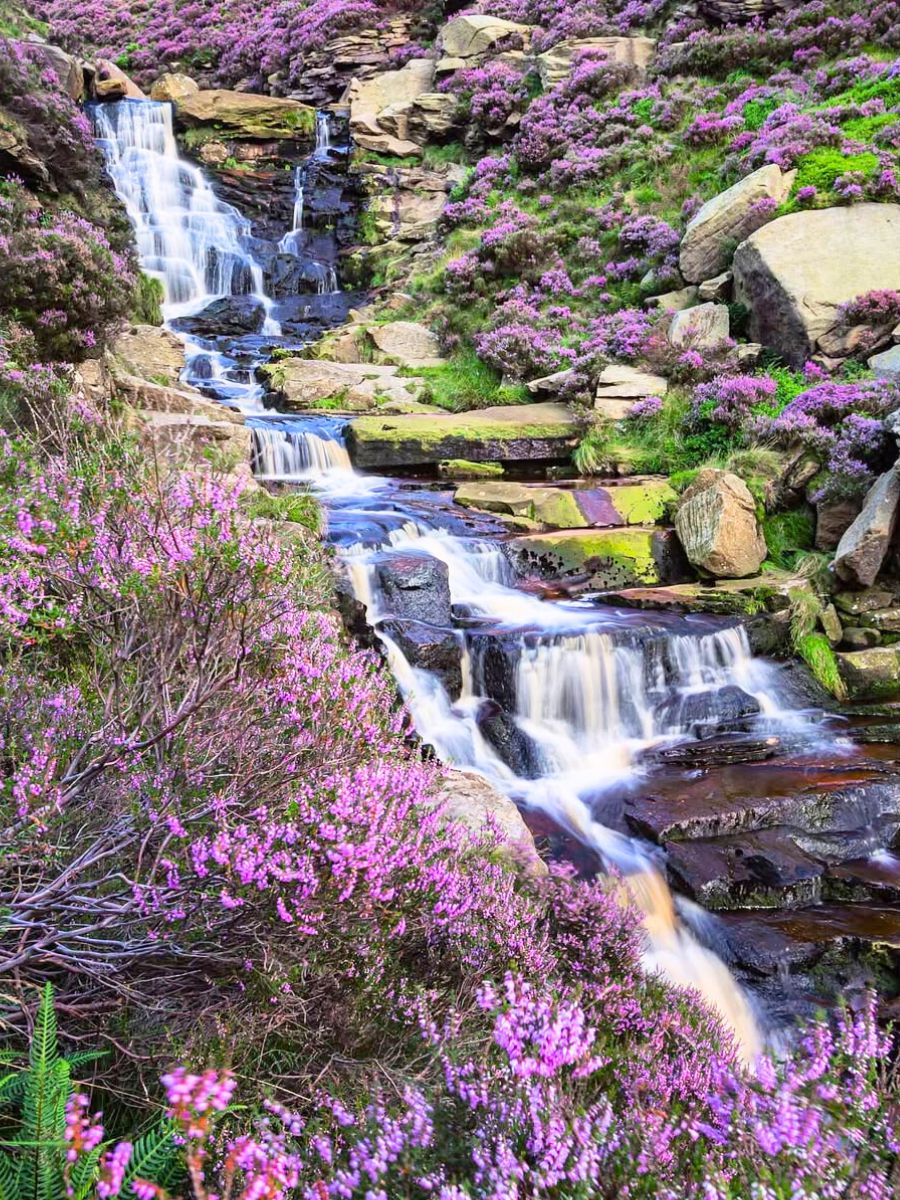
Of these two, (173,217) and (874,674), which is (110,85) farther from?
(874,674)

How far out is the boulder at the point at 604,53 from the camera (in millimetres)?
18875

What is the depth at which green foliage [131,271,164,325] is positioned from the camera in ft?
48.3

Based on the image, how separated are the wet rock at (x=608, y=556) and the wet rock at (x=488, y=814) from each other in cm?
405

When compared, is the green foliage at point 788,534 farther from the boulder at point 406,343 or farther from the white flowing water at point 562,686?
the boulder at point 406,343

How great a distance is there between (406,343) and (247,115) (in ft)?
39.1

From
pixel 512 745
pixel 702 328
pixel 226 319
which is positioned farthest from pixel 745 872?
pixel 226 319

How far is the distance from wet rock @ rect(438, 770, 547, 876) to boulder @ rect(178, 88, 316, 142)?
76.3ft

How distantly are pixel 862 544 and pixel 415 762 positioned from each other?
617cm

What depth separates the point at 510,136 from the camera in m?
19.8

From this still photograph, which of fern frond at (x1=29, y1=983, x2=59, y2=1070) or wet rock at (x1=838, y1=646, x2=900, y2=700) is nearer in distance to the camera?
fern frond at (x1=29, y1=983, x2=59, y2=1070)

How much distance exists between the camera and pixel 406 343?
628 inches

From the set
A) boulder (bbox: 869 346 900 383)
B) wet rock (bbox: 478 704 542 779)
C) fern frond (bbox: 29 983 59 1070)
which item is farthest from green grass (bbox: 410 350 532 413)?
fern frond (bbox: 29 983 59 1070)

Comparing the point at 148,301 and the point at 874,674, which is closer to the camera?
the point at 874,674

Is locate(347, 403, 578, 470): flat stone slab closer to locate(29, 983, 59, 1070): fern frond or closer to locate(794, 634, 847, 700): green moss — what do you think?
locate(794, 634, 847, 700): green moss
